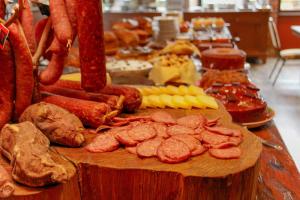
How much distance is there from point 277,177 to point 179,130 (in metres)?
0.56

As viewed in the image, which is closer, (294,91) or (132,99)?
(132,99)

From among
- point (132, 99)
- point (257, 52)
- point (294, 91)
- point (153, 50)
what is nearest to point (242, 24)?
point (257, 52)

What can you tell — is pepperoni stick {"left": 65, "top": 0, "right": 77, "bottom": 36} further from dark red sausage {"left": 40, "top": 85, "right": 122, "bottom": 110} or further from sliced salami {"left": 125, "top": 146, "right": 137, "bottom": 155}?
sliced salami {"left": 125, "top": 146, "right": 137, "bottom": 155}

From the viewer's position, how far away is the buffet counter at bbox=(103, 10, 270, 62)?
7.45 m

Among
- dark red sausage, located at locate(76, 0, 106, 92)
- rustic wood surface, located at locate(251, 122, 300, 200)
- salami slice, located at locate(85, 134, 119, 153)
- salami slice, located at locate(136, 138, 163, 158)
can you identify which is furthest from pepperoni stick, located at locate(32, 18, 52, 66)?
rustic wood surface, located at locate(251, 122, 300, 200)

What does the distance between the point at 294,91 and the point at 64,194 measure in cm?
557

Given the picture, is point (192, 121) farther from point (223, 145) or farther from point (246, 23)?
point (246, 23)

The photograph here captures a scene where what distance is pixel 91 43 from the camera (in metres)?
1.34

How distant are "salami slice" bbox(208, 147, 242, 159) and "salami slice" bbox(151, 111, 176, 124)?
0.78ft

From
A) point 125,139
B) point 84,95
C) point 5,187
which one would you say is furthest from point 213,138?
point 5,187

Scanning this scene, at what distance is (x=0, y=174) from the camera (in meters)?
1.07

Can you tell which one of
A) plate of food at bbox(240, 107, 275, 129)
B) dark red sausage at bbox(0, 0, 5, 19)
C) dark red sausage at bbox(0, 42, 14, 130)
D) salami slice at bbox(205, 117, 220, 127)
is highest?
dark red sausage at bbox(0, 0, 5, 19)

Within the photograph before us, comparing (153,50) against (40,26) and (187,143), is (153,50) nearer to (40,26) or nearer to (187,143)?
(40,26)

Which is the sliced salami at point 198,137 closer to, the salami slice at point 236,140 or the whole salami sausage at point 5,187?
the salami slice at point 236,140
